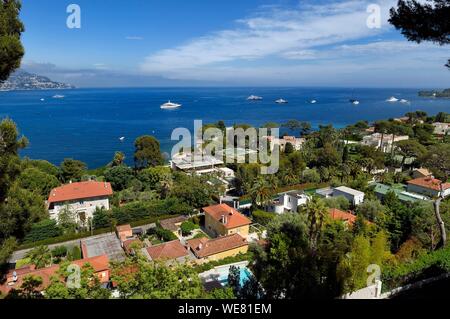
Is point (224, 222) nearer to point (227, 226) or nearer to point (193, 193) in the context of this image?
point (227, 226)

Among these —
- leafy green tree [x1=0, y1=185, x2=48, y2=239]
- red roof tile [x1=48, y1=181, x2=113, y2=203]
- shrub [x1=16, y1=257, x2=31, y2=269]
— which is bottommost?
shrub [x1=16, y1=257, x2=31, y2=269]

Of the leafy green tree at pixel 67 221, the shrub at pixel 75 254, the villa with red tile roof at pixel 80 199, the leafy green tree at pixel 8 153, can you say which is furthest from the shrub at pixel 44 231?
the leafy green tree at pixel 8 153

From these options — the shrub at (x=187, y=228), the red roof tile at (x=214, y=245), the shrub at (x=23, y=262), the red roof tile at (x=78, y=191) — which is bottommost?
the shrub at (x=23, y=262)

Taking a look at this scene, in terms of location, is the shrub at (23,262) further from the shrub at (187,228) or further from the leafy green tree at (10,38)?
the leafy green tree at (10,38)

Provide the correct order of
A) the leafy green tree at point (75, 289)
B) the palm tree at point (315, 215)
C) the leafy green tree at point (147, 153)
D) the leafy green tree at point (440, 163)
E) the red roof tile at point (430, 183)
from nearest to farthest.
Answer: the leafy green tree at point (75, 289), the palm tree at point (315, 215), the red roof tile at point (430, 183), the leafy green tree at point (440, 163), the leafy green tree at point (147, 153)

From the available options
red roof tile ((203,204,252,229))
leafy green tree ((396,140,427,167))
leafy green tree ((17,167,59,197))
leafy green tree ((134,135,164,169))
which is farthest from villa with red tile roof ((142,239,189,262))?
leafy green tree ((396,140,427,167))

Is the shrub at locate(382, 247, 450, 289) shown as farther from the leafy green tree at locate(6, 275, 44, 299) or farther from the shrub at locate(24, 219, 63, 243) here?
the shrub at locate(24, 219, 63, 243)
